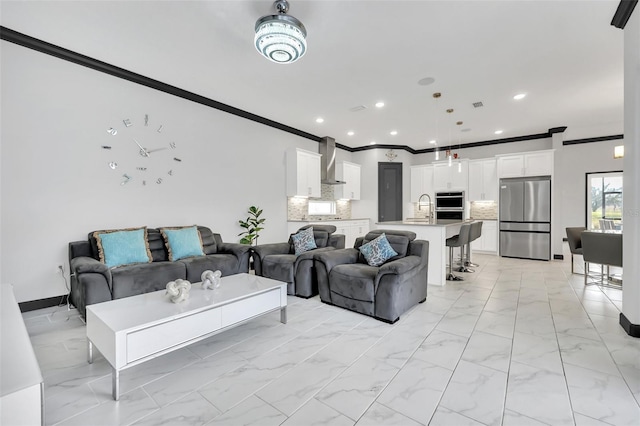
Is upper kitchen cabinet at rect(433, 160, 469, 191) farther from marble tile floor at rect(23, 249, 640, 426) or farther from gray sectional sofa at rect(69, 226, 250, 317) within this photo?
gray sectional sofa at rect(69, 226, 250, 317)

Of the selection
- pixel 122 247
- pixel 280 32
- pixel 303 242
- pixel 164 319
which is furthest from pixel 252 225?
pixel 280 32

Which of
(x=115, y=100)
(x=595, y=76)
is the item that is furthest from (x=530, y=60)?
(x=115, y=100)

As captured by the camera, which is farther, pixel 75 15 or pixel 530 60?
pixel 530 60

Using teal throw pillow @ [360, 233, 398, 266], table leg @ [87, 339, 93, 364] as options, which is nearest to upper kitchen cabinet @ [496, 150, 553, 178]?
teal throw pillow @ [360, 233, 398, 266]

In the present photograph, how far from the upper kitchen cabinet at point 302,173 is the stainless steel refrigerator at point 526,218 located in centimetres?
454

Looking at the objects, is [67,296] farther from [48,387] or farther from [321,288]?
[321,288]

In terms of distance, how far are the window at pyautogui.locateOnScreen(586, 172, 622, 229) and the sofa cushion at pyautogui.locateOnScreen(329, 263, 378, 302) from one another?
294 inches

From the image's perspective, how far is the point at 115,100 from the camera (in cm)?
375

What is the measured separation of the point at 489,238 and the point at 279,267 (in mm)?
5875

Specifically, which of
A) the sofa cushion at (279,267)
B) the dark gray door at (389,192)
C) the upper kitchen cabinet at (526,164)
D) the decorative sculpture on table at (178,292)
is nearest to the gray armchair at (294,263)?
the sofa cushion at (279,267)

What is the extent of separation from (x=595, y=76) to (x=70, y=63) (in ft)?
22.2

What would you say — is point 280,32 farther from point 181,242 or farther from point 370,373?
point 181,242

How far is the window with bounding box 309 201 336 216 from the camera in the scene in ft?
23.4

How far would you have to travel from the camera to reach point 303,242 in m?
4.37
